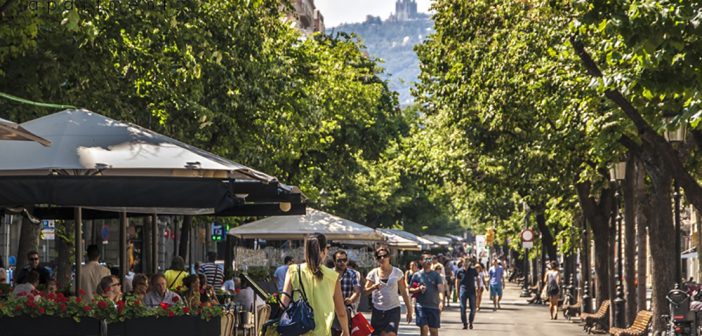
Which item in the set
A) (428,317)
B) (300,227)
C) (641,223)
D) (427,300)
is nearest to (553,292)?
(641,223)

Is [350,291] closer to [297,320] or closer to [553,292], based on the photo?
[297,320]

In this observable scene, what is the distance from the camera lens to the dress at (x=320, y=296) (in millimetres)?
12453

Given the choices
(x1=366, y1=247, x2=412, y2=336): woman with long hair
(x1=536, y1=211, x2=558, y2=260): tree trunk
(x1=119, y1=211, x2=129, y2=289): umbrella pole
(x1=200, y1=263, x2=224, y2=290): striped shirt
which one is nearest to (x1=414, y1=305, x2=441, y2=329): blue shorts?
(x1=366, y1=247, x2=412, y2=336): woman with long hair

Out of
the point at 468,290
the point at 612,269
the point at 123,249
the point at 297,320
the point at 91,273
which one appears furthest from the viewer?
the point at 612,269

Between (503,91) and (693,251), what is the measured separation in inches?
1961

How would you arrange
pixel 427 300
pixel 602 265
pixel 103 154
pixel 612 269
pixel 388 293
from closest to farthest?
pixel 103 154, pixel 388 293, pixel 427 300, pixel 612 269, pixel 602 265

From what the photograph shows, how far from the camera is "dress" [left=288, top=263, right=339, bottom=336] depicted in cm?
1245

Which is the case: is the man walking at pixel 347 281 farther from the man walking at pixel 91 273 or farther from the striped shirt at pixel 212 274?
the striped shirt at pixel 212 274

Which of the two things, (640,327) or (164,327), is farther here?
(640,327)

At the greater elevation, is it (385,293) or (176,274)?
(176,274)

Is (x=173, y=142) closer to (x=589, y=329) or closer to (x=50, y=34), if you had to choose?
(x=50, y=34)

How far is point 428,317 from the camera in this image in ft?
78.5

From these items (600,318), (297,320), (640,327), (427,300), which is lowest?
(600,318)

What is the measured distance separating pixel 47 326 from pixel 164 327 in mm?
1127
